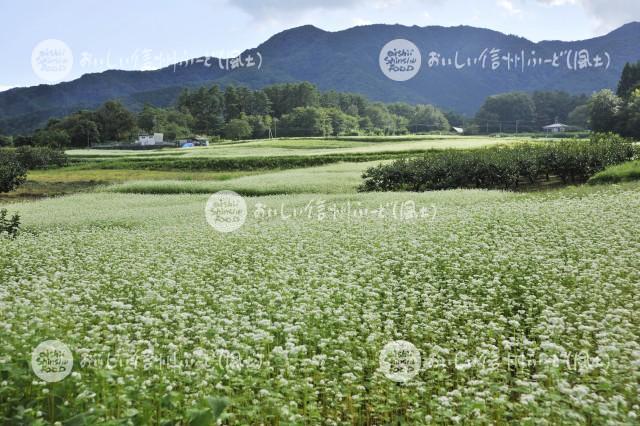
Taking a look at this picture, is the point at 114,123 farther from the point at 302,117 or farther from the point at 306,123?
the point at 306,123

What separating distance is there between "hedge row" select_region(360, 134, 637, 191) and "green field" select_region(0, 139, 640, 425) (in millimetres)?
9035

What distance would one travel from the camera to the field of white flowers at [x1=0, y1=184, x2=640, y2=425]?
607 cm

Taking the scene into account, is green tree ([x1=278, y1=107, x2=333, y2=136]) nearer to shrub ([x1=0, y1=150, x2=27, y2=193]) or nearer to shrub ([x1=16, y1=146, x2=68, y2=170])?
shrub ([x1=16, y1=146, x2=68, y2=170])

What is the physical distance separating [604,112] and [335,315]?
250 feet

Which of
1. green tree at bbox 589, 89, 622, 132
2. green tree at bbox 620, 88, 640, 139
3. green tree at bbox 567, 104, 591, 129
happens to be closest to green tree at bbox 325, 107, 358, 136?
green tree at bbox 589, 89, 622, 132

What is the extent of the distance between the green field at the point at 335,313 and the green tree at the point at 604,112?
183 ft

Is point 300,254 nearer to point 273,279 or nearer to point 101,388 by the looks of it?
point 273,279

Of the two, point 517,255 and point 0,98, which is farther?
point 0,98

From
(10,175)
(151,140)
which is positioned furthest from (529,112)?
(10,175)

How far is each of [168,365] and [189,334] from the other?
1864mm

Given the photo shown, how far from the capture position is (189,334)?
8523 millimetres

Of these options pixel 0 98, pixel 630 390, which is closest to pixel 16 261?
pixel 630 390

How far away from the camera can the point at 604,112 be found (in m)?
73.8

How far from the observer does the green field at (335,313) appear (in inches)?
239
